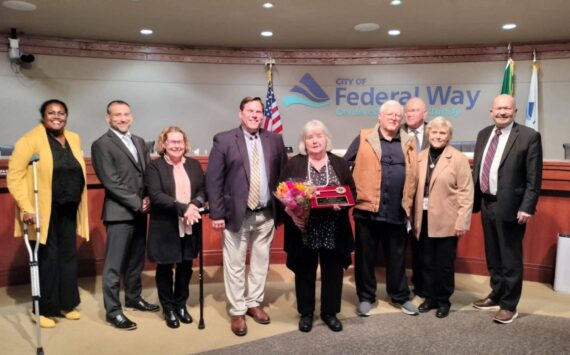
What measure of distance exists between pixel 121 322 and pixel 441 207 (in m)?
2.43

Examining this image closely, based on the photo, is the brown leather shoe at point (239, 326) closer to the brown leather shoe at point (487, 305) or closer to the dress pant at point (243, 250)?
the dress pant at point (243, 250)

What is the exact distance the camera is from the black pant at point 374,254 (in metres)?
3.43

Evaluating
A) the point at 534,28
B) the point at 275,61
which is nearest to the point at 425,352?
the point at 534,28

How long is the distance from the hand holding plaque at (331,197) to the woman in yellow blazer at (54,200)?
69.4 inches

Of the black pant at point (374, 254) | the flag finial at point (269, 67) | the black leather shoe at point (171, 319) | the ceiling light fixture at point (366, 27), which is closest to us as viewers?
the black leather shoe at point (171, 319)

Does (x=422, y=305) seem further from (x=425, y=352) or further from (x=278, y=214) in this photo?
(x=278, y=214)

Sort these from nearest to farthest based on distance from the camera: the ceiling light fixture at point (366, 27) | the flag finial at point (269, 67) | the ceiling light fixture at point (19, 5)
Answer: the ceiling light fixture at point (19, 5), the ceiling light fixture at point (366, 27), the flag finial at point (269, 67)

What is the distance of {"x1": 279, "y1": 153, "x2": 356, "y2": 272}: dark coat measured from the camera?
118 inches

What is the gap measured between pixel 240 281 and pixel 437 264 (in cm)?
148

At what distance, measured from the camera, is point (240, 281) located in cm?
319

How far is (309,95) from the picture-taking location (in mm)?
8781

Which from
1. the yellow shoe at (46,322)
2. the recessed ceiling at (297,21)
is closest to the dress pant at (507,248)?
the yellow shoe at (46,322)

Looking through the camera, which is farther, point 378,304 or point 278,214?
point 378,304

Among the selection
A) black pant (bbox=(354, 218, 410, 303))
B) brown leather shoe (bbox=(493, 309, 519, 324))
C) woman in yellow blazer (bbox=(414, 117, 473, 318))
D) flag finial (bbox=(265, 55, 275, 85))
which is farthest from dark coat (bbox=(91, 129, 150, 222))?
flag finial (bbox=(265, 55, 275, 85))
